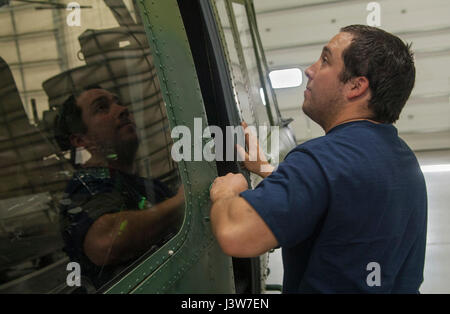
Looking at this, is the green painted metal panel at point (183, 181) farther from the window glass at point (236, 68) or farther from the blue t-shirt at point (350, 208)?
the window glass at point (236, 68)

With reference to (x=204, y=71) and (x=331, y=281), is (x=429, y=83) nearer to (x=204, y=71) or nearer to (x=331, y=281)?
(x=204, y=71)

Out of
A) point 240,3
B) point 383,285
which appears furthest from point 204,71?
point 240,3

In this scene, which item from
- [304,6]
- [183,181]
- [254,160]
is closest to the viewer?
[183,181]

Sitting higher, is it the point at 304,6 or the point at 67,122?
the point at 304,6

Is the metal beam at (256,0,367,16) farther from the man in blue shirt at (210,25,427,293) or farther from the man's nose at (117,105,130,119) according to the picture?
the man's nose at (117,105,130,119)

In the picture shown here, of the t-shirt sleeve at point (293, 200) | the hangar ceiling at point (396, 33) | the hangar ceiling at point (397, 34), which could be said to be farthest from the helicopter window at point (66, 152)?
the hangar ceiling at point (396, 33)

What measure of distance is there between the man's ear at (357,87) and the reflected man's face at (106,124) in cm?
70

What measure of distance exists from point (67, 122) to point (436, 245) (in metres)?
3.79

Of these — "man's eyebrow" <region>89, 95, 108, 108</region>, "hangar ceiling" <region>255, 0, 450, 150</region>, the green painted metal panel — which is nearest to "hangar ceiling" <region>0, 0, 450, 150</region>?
"hangar ceiling" <region>255, 0, 450, 150</region>

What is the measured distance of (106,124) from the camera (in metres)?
1.09

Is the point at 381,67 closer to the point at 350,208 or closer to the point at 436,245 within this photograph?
the point at 350,208

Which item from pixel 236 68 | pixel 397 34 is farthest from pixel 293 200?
pixel 397 34

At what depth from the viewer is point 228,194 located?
118 cm

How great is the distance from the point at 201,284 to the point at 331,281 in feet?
2.00
